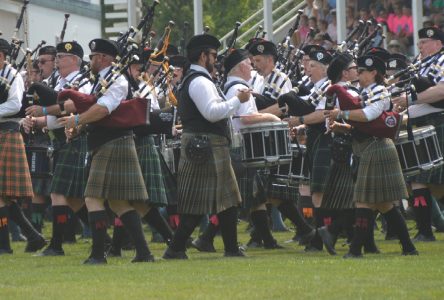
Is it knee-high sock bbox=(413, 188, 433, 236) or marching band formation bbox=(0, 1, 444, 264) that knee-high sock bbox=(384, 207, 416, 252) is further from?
knee-high sock bbox=(413, 188, 433, 236)

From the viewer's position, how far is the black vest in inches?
426

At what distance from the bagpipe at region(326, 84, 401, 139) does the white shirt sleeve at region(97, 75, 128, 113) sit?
1600 millimetres

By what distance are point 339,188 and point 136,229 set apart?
6.25 ft

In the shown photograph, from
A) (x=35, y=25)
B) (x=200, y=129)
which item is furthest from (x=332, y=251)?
(x=35, y=25)

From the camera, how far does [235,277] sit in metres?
9.42

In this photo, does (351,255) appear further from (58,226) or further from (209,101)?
(58,226)

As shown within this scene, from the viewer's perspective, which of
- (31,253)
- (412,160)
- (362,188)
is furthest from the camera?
(31,253)

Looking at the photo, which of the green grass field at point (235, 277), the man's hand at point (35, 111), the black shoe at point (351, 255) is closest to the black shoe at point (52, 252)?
the green grass field at point (235, 277)

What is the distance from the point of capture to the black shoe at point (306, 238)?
12.3 metres

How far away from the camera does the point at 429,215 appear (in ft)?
41.5

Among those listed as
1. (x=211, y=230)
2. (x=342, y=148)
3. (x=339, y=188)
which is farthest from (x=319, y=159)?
(x=211, y=230)

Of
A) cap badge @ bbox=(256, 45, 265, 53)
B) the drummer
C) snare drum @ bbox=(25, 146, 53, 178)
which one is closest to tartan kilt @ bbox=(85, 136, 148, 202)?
cap badge @ bbox=(256, 45, 265, 53)

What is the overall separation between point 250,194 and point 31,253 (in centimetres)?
201

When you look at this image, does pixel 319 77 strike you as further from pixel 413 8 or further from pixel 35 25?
pixel 35 25
